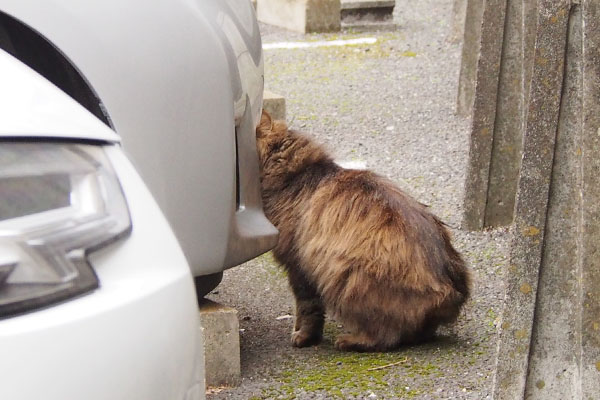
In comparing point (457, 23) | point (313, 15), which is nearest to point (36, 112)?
point (457, 23)

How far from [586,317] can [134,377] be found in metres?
1.61

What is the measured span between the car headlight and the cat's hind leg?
217 cm

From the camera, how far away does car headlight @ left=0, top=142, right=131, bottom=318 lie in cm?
156

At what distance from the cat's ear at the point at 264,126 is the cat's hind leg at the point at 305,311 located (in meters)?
0.57

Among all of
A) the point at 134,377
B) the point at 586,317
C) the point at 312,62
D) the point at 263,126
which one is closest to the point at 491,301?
the point at 263,126

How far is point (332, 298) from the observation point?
→ 378 centimetres

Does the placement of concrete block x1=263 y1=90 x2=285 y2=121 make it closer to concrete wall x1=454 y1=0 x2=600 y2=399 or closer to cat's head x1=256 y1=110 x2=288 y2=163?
cat's head x1=256 y1=110 x2=288 y2=163

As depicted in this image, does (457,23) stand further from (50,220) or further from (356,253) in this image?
(50,220)

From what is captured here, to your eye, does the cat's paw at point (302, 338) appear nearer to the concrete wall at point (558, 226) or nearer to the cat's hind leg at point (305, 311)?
the cat's hind leg at point (305, 311)

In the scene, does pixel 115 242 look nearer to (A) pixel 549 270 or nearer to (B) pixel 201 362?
(B) pixel 201 362

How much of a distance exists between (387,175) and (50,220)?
4.74 metres

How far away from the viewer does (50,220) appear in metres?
1.64

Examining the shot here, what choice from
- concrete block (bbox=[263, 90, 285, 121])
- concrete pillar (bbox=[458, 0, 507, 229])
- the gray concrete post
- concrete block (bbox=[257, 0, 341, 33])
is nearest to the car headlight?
the gray concrete post

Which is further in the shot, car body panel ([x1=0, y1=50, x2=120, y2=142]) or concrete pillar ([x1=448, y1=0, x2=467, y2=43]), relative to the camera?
concrete pillar ([x1=448, y1=0, x2=467, y2=43])
